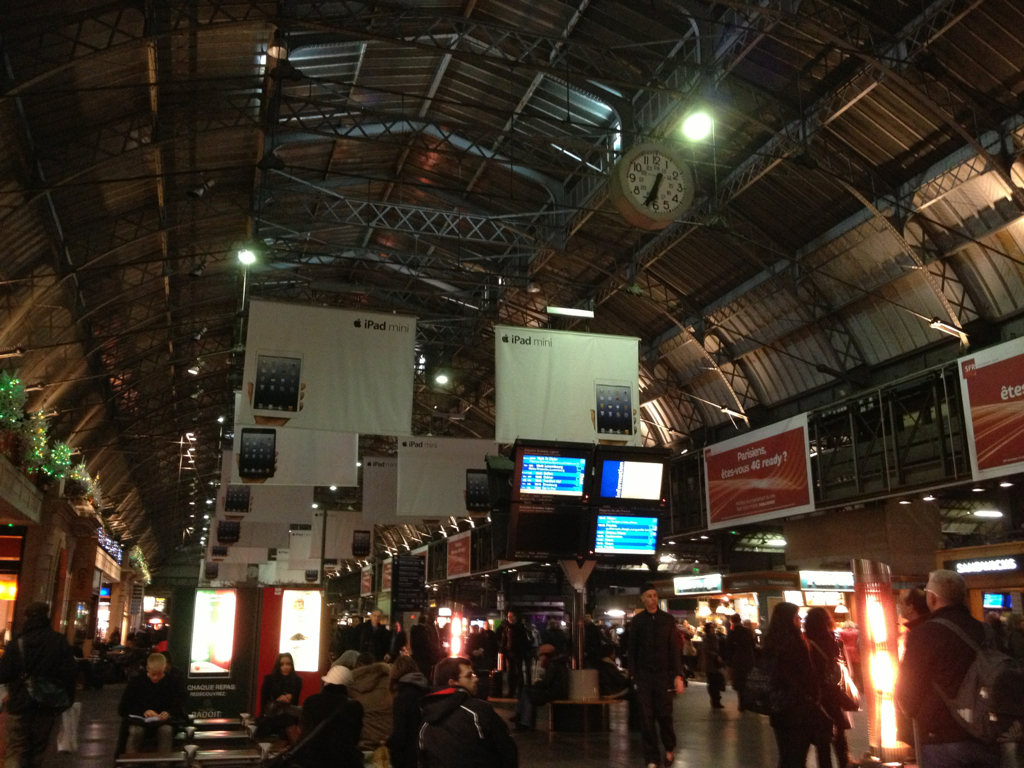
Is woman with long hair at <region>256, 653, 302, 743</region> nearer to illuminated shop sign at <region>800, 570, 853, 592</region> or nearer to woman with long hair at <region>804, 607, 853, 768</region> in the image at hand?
woman with long hair at <region>804, 607, 853, 768</region>

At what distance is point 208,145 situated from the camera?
18844 millimetres

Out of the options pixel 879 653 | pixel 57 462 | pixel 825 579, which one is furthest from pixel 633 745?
pixel 57 462

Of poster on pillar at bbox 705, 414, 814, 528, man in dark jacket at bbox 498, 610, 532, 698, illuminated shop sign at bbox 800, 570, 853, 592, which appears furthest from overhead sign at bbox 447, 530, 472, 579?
man in dark jacket at bbox 498, 610, 532, 698

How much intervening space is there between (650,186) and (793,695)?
8034mm

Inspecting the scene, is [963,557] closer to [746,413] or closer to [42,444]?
[746,413]

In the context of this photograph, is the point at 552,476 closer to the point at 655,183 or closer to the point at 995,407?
the point at 655,183

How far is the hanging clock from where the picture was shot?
12.2 metres

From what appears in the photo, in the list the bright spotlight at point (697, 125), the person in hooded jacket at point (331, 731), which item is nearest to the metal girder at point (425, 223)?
the bright spotlight at point (697, 125)

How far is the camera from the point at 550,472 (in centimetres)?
1241

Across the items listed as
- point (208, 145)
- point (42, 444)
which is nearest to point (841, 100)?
point (208, 145)

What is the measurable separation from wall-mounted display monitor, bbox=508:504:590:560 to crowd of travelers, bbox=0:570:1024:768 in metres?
1.14

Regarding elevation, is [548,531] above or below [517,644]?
above

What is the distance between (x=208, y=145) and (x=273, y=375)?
8176 mm

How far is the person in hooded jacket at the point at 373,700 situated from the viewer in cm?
728
